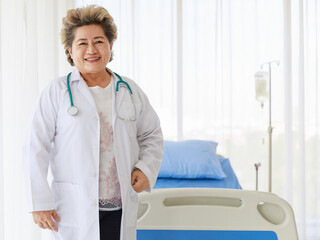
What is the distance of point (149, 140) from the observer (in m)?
1.42

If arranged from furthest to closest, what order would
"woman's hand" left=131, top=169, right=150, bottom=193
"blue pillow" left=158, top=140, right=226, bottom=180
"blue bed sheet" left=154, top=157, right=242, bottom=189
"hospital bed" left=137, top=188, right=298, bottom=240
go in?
"blue pillow" left=158, top=140, right=226, bottom=180 → "blue bed sheet" left=154, top=157, right=242, bottom=189 → "hospital bed" left=137, top=188, right=298, bottom=240 → "woman's hand" left=131, top=169, right=150, bottom=193

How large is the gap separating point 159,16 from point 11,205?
1.93m

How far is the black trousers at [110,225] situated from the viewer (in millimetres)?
1273

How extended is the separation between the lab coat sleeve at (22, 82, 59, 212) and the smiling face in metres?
0.14

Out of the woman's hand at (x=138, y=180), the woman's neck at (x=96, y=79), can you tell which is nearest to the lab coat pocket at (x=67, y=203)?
the woman's hand at (x=138, y=180)

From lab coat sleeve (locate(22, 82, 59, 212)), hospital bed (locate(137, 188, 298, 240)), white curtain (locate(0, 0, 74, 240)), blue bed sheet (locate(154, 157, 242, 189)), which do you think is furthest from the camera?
blue bed sheet (locate(154, 157, 242, 189))

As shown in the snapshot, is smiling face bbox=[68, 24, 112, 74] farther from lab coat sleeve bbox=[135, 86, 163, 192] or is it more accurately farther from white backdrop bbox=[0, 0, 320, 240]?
white backdrop bbox=[0, 0, 320, 240]

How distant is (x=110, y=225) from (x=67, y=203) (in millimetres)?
161

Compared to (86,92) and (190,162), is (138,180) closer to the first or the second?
(86,92)

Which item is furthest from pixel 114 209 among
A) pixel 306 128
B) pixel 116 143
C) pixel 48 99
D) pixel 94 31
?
pixel 306 128

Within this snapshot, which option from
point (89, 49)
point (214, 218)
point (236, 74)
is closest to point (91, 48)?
point (89, 49)

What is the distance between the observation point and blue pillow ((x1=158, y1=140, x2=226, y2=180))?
242cm

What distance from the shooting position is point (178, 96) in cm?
327

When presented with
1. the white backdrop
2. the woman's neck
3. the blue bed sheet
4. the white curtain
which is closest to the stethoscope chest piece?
the woman's neck
